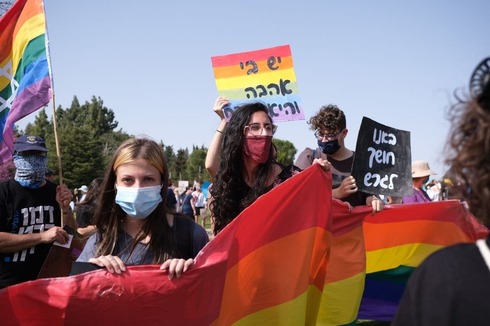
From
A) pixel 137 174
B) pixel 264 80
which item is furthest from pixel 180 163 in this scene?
pixel 137 174

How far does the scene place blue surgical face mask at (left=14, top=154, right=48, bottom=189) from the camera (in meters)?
4.20

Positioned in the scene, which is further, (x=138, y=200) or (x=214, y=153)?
(x=214, y=153)

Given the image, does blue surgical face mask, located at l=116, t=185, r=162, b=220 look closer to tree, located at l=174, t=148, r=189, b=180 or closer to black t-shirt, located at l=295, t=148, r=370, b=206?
black t-shirt, located at l=295, t=148, r=370, b=206

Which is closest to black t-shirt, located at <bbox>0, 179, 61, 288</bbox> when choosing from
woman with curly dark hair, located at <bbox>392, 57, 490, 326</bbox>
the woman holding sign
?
the woman holding sign

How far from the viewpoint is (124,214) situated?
306cm

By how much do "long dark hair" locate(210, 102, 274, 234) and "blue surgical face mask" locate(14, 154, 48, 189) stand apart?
143 centimetres

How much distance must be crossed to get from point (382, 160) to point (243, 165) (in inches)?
50.1

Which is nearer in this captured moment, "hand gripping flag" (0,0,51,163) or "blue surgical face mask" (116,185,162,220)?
"blue surgical face mask" (116,185,162,220)

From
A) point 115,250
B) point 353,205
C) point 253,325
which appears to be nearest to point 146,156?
point 115,250

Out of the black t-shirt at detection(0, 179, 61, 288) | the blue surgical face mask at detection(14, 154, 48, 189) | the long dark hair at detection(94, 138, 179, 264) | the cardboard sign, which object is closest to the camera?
the long dark hair at detection(94, 138, 179, 264)

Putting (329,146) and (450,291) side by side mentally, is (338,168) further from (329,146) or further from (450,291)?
(450,291)

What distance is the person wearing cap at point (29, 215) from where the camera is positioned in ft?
13.1

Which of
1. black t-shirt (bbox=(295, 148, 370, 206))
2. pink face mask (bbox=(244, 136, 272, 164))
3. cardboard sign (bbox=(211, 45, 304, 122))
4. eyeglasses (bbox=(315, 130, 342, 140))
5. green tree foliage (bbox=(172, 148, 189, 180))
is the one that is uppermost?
cardboard sign (bbox=(211, 45, 304, 122))

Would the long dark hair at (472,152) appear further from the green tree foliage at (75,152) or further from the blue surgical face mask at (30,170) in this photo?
the green tree foliage at (75,152)
